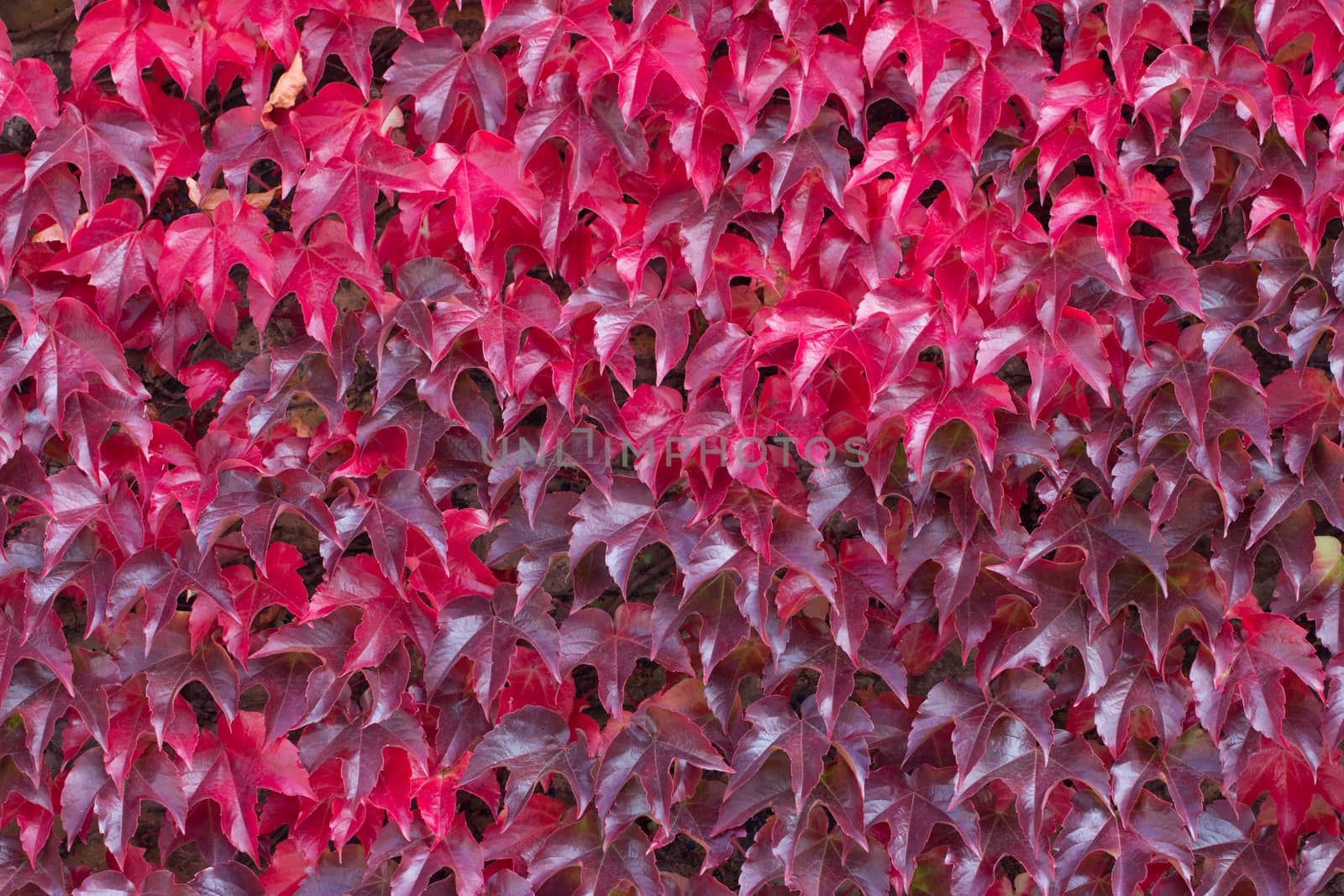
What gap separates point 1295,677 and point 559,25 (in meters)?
1.40

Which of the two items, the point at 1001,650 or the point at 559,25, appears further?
the point at 1001,650

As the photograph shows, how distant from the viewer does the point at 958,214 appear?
1362 mm

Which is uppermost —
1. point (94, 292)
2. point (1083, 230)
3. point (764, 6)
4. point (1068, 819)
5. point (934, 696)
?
point (764, 6)

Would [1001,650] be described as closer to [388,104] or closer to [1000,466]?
[1000,466]

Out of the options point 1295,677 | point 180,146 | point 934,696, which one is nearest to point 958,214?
point 934,696

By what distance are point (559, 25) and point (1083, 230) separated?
0.75 meters

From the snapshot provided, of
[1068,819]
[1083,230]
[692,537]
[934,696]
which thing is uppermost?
[1083,230]

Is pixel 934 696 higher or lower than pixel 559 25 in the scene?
lower

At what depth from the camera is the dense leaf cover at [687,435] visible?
1.33 meters

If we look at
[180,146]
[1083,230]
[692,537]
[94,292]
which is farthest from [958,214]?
[94,292]

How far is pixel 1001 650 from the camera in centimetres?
145

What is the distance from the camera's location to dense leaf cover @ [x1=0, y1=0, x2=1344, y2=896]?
133 cm

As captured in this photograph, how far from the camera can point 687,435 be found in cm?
138

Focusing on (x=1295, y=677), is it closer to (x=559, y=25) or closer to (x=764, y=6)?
(x=764, y=6)
